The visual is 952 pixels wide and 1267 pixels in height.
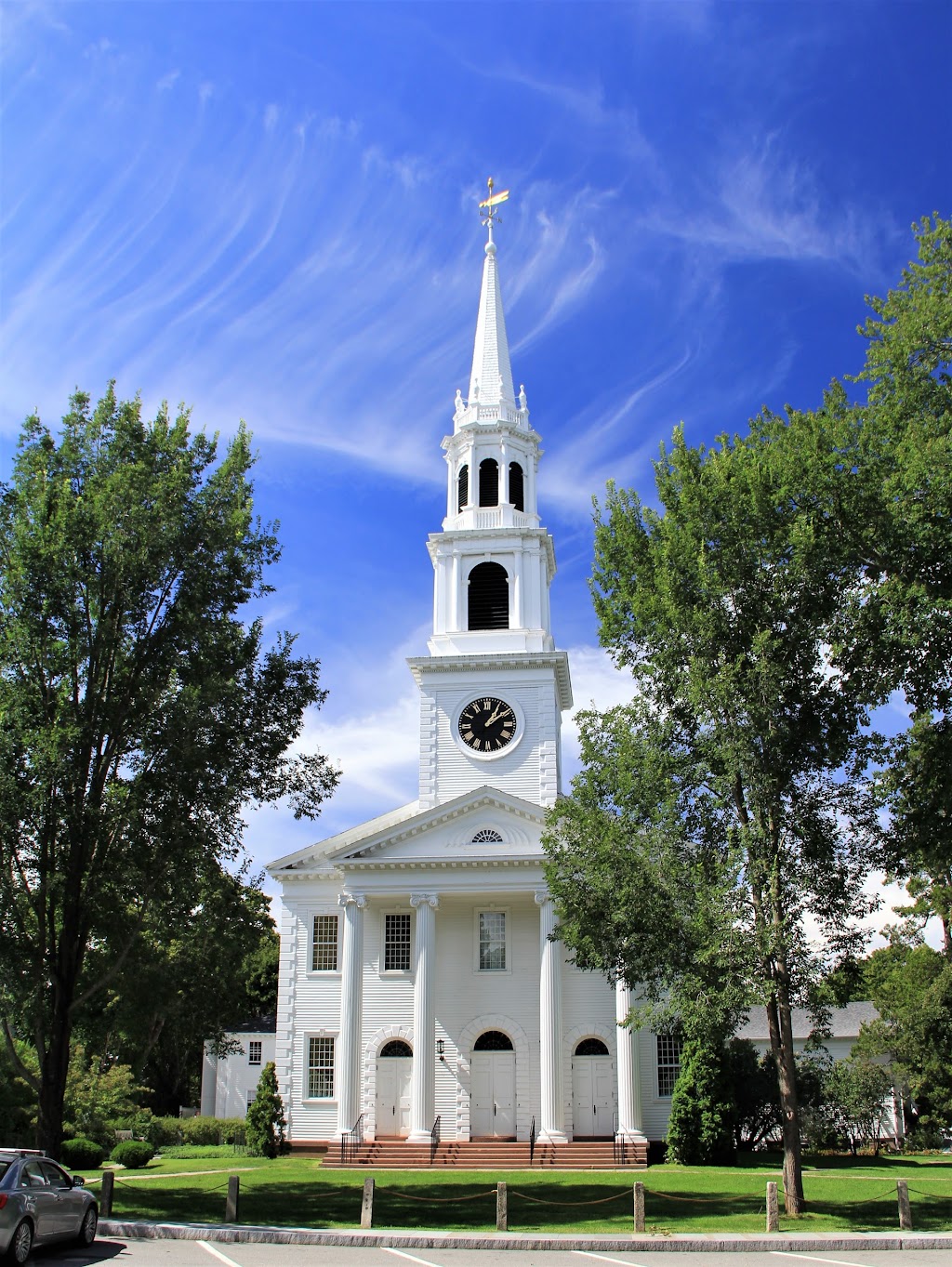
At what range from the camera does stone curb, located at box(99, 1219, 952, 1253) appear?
17.0 metres

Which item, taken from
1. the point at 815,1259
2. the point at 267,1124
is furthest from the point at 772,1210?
the point at 267,1124

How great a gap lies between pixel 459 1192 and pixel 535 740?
16.6 meters

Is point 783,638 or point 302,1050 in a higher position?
point 783,638

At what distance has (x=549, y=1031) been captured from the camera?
105ft

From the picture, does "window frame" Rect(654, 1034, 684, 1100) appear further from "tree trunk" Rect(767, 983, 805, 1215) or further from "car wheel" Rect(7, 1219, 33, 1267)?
"car wheel" Rect(7, 1219, 33, 1267)

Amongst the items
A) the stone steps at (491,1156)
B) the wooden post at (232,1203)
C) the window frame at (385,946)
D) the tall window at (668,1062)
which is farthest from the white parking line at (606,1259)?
the window frame at (385,946)

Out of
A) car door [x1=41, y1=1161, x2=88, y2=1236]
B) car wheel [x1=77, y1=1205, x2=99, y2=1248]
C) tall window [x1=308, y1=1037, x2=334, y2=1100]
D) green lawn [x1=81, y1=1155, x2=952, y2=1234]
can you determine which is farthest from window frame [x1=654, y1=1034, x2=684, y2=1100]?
car door [x1=41, y1=1161, x2=88, y2=1236]

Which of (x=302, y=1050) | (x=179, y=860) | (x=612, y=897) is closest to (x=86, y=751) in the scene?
(x=179, y=860)

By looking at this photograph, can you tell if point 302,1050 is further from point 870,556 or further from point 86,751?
point 870,556

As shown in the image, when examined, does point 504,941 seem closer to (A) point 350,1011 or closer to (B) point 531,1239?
(A) point 350,1011

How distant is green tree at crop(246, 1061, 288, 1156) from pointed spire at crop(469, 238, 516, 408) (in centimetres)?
2546

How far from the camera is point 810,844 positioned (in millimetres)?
20781

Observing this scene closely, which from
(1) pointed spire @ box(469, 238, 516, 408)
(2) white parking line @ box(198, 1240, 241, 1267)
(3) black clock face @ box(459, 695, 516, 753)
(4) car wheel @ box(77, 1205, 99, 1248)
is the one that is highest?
(1) pointed spire @ box(469, 238, 516, 408)

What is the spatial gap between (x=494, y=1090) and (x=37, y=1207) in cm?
2159
